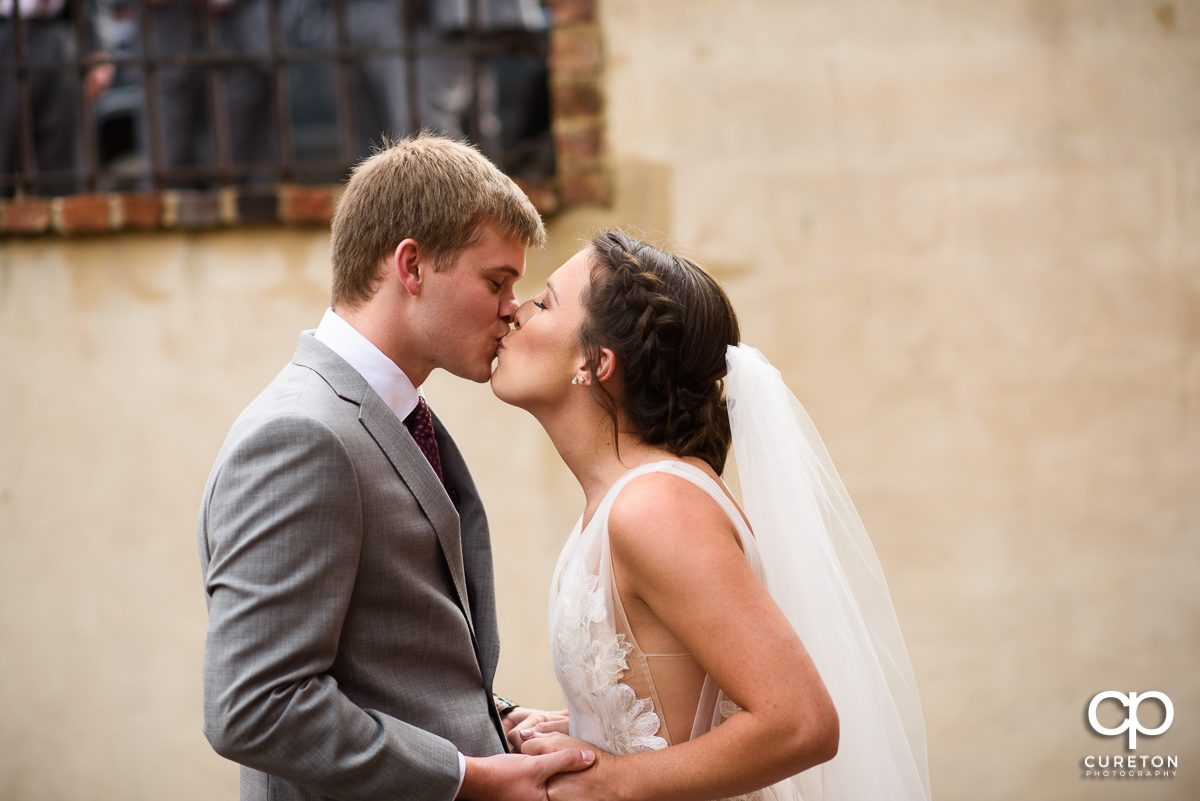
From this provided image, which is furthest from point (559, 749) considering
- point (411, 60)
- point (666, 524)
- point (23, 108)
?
point (23, 108)

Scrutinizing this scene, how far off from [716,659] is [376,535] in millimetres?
684

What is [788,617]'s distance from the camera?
83.0 inches

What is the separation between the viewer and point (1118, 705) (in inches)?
156

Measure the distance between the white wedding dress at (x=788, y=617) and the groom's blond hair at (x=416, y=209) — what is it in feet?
2.07

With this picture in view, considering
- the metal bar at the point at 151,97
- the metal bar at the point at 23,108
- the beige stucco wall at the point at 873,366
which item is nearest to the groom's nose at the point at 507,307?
the beige stucco wall at the point at 873,366

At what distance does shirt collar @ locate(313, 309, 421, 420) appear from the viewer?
1.94m

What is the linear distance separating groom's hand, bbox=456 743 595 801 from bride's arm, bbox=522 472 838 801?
0.04 meters

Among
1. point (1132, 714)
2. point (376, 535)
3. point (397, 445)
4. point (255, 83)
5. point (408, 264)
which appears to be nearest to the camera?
point (376, 535)

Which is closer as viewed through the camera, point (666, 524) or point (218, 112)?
point (666, 524)

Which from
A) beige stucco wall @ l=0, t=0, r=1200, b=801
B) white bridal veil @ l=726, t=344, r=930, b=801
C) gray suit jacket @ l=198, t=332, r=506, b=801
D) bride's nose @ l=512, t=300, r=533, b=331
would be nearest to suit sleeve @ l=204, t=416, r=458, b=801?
gray suit jacket @ l=198, t=332, r=506, b=801

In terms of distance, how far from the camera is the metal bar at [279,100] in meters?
3.84

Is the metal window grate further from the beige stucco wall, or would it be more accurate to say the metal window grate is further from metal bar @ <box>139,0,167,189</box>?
the beige stucco wall

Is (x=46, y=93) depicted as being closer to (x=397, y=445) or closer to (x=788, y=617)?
(x=397, y=445)

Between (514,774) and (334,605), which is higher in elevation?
(334,605)
